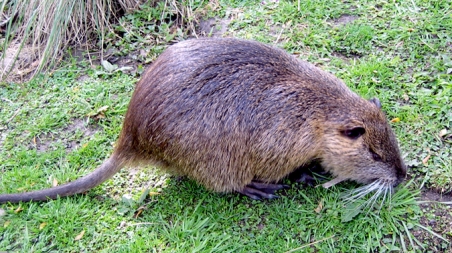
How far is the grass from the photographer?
2.79 m

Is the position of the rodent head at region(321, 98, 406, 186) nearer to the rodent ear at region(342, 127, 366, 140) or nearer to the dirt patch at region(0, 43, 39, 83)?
the rodent ear at region(342, 127, 366, 140)

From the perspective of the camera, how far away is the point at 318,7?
4.09 meters

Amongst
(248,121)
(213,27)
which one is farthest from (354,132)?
(213,27)

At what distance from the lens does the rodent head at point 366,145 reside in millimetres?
2721

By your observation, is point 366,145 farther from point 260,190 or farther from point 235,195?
point 235,195

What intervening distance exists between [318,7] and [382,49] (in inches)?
28.1

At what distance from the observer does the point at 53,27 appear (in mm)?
4102

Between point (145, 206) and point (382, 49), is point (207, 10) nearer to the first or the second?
point (382, 49)

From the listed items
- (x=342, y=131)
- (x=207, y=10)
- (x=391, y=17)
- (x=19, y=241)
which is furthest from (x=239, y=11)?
(x=19, y=241)

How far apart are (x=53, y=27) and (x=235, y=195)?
226 centimetres

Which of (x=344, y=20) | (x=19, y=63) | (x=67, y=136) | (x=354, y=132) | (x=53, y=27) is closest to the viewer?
(x=354, y=132)

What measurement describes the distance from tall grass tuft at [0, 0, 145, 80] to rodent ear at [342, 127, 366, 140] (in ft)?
8.13

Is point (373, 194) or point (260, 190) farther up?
point (373, 194)

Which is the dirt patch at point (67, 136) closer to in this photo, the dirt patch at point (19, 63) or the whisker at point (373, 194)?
the dirt patch at point (19, 63)
